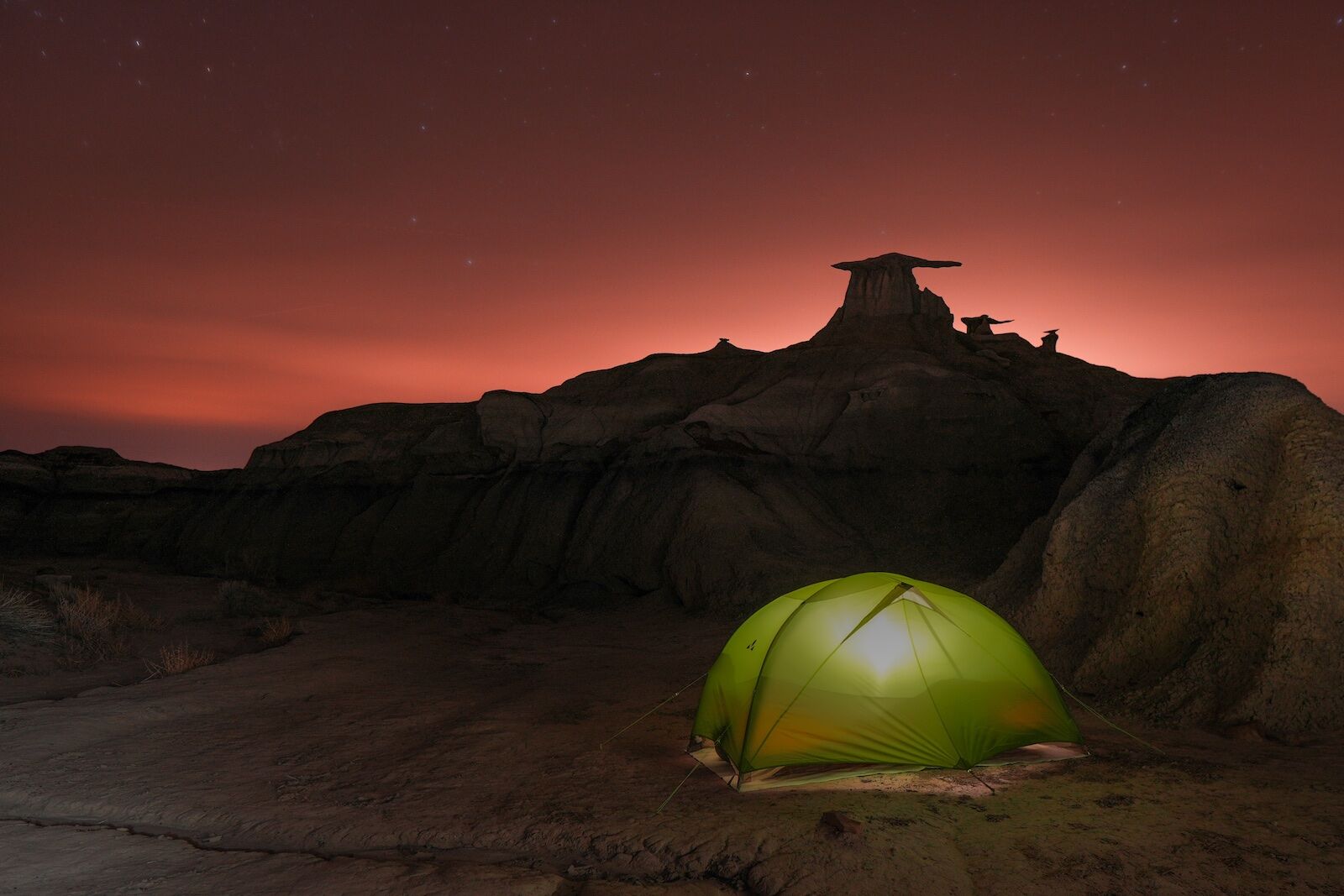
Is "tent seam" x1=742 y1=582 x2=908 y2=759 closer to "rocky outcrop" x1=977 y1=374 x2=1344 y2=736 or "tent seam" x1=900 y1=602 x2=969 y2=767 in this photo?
"tent seam" x1=900 y1=602 x2=969 y2=767

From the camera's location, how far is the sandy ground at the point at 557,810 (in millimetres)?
4844

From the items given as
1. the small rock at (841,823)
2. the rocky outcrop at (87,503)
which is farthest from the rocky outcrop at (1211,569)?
the rocky outcrop at (87,503)

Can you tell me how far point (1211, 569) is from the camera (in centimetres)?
873

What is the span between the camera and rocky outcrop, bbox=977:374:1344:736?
295 inches

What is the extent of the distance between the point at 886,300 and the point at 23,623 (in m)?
31.8

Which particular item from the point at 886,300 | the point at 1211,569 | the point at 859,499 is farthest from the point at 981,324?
the point at 1211,569

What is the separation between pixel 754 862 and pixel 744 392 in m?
23.8

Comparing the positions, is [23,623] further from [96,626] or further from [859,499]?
[859,499]

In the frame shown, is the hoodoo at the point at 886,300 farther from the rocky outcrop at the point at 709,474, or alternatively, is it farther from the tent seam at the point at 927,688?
the tent seam at the point at 927,688

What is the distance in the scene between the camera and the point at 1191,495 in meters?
9.18

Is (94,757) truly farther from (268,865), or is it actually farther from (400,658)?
(400,658)

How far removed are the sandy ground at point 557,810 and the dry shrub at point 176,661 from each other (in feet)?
4.73

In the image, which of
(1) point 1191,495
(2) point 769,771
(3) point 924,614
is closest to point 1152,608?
(1) point 1191,495

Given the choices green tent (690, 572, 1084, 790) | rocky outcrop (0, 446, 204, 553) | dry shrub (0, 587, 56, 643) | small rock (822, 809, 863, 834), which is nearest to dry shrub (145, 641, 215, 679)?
dry shrub (0, 587, 56, 643)
